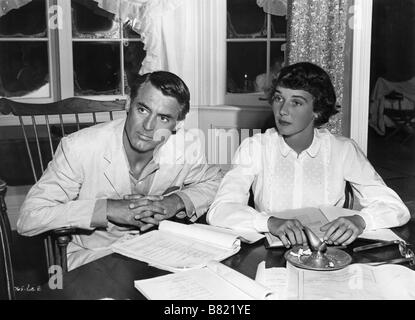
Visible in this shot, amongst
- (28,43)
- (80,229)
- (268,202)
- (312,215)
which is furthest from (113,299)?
(28,43)

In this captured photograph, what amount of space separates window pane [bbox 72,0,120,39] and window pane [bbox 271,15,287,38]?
3.60 feet

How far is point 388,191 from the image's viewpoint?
6.43ft

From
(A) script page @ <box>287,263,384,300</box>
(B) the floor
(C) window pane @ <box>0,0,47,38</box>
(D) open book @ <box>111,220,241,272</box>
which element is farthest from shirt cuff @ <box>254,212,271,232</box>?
(C) window pane @ <box>0,0,47,38</box>

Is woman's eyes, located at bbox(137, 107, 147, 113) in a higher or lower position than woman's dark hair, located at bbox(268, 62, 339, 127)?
lower

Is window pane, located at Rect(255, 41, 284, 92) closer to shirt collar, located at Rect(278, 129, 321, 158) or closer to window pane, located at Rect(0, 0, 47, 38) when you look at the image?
window pane, located at Rect(0, 0, 47, 38)

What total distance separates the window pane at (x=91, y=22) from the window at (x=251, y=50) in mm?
827

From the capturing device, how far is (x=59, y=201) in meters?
1.87

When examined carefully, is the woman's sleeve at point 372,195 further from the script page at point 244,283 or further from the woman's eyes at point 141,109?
the woman's eyes at point 141,109

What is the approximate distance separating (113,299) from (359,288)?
55cm

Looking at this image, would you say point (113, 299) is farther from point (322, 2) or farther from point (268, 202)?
point (322, 2)

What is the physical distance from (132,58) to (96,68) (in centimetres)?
26

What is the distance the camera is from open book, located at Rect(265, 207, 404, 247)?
159 centimetres

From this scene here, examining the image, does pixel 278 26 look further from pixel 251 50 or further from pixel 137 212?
pixel 137 212

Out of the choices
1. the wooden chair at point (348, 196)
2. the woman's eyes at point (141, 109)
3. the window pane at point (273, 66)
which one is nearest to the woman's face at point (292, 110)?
the wooden chair at point (348, 196)
